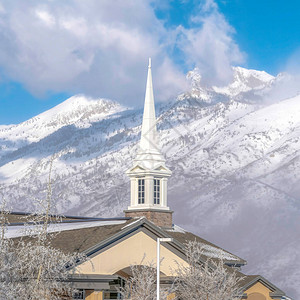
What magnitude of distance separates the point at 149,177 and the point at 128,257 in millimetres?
13022

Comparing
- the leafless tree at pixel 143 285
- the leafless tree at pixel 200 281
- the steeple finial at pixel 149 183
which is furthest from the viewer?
the steeple finial at pixel 149 183

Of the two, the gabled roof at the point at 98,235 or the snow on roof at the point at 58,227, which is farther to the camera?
the snow on roof at the point at 58,227

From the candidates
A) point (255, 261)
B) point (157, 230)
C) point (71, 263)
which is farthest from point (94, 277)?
point (255, 261)

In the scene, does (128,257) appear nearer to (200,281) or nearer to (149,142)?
(200,281)

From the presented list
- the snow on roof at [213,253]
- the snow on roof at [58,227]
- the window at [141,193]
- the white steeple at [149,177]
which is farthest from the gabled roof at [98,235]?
the window at [141,193]

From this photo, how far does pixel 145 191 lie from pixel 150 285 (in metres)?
14.2

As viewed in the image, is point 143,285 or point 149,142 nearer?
point 143,285

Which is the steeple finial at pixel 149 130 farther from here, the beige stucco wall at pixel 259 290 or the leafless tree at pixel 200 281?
the leafless tree at pixel 200 281

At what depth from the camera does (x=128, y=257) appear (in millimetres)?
35406

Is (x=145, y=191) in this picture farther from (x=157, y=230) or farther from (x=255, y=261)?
(x=255, y=261)

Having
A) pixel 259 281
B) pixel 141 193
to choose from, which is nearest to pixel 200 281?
pixel 259 281

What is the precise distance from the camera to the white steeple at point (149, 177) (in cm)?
4769

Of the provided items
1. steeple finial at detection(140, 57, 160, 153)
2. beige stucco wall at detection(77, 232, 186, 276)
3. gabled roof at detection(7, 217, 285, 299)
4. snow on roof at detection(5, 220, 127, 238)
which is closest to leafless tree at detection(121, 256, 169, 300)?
beige stucco wall at detection(77, 232, 186, 276)

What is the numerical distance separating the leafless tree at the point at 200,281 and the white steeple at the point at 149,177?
10.9 meters
